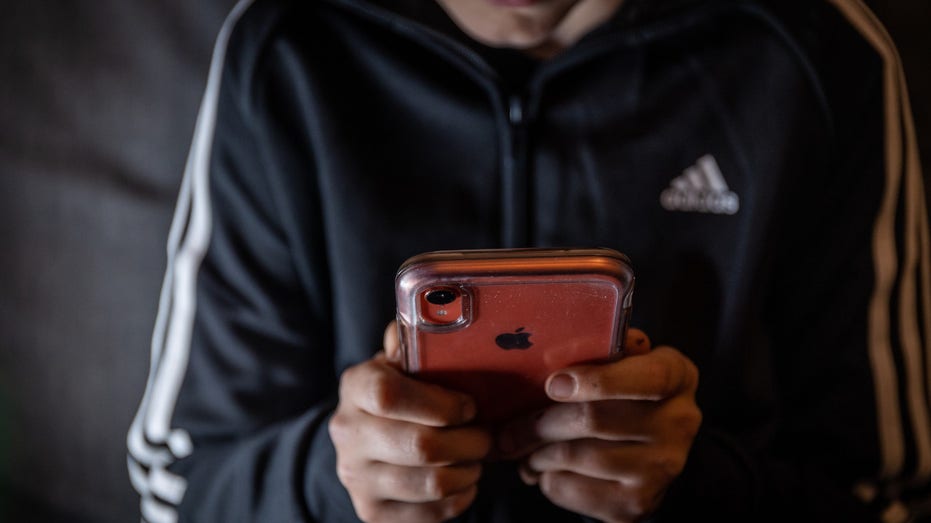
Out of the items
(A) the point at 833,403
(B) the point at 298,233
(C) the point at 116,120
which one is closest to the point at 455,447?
(B) the point at 298,233

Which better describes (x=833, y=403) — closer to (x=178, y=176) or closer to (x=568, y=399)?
(x=568, y=399)

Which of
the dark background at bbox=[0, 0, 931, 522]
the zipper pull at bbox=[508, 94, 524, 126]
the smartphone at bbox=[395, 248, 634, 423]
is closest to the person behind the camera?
the smartphone at bbox=[395, 248, 634, 423]

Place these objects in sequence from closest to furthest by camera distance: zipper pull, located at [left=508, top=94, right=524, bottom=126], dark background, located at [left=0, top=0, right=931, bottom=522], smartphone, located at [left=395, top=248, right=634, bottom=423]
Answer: smartphone, located at [left=395, top=248, right=634, bottom=423] → zipper pull, located at [left=508, top=94, right=524, bottom=126] → dark background, located at [left=0, top=0, right=931, bottom=522]

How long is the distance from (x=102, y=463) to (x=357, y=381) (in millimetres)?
396

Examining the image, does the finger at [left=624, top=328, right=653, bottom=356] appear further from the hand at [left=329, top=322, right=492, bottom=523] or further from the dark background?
the dark background

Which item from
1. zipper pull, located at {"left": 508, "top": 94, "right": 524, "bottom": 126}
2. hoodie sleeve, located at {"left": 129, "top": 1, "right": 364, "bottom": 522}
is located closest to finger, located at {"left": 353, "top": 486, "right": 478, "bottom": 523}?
hoodie sleeve, located at {"left": 129, "top": 1, "right": 364, "bottom": 522}

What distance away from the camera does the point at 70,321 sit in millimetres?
556

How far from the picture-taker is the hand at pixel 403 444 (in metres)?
0.30

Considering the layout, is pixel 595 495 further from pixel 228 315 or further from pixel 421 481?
pixel 228 315

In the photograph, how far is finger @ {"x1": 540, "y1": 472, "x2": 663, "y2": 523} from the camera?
0.33 m

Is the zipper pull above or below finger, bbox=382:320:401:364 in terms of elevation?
above

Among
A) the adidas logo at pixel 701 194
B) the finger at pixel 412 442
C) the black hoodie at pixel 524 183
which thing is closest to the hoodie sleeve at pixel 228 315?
the black hoodie at pixel 524 183

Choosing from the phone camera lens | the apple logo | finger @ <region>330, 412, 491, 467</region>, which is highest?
the phone camera lens

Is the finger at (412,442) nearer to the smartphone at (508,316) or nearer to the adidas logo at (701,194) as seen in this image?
the smartphone at (508,316)
